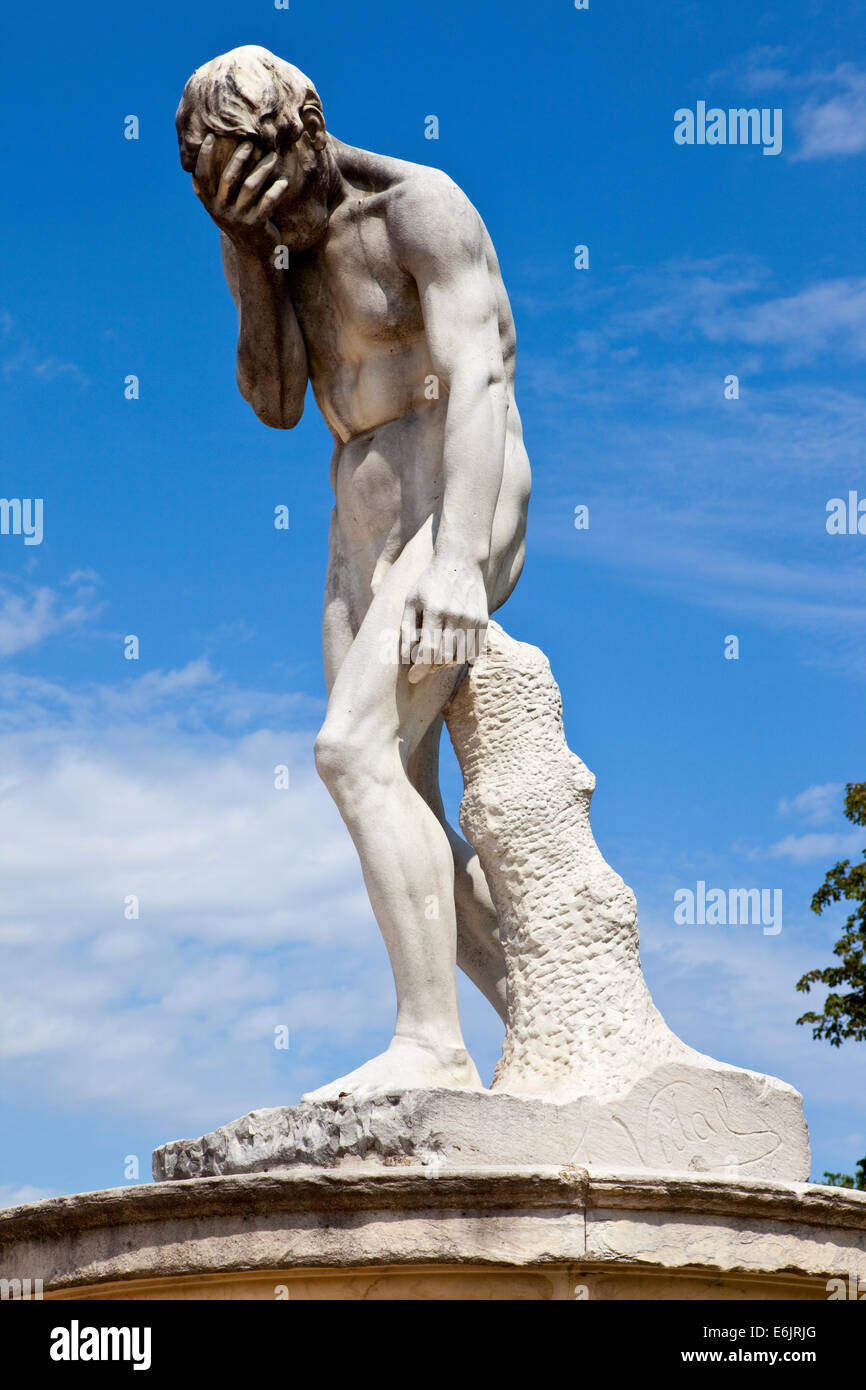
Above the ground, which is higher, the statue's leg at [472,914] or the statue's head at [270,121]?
the statue's head at [270,121]

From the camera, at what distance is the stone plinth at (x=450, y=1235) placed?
4.75 metres

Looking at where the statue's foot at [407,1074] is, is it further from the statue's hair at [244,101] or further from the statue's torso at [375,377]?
the statue's hair at [244,101]

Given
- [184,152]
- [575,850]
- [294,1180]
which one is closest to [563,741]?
[575,850]

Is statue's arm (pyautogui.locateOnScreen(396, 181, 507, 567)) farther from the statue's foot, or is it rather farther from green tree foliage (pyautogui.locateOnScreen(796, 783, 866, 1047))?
green tree foliage (pyautogui.locateOnScreen(796, 783, 866, 1047))

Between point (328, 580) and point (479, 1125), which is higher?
point (328, 580)

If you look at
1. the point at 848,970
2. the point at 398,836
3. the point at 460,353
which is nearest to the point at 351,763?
the point at 398,836

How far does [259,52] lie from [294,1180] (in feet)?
12.1

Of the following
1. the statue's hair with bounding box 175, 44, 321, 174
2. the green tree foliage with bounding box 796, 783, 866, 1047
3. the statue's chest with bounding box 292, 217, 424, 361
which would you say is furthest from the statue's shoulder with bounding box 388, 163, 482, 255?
the green tree foliage with bounding box 796, 783, 866, 1047

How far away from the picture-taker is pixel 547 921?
5.80m

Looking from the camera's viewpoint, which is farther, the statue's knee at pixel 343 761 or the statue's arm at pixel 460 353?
the statue's arm at pixel 460 353

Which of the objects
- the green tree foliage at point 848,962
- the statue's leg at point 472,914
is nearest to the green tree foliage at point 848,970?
the green tree foliage at point 848,962

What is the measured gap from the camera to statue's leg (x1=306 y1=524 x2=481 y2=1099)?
5.57 meters
